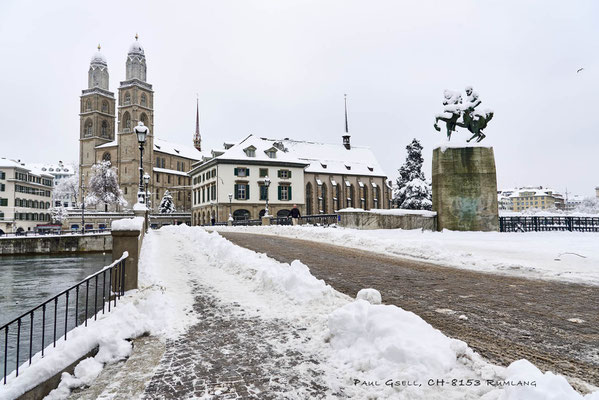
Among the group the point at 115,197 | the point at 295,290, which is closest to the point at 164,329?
the point at 295,290

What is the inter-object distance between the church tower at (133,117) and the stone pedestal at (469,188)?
6822cm

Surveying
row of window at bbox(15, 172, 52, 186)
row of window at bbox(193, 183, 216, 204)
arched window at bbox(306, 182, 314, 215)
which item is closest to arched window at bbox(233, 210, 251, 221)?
row of window at bbox(193, 183, 216, 204)

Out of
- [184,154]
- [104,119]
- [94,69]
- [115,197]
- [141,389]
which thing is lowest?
[141,389]

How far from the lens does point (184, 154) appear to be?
92812mm

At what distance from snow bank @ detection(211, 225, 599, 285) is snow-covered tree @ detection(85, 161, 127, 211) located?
202 feet

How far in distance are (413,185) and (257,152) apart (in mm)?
23499

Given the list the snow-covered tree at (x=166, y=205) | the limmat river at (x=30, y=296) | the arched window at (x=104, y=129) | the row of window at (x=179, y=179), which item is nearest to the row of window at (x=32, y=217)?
the arched window at (x=104, y=129)

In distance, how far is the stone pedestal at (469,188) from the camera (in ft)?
60.9

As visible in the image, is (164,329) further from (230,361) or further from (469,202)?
(469,202)

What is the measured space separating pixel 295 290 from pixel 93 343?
10.7 ft

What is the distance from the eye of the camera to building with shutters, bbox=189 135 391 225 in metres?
51.8

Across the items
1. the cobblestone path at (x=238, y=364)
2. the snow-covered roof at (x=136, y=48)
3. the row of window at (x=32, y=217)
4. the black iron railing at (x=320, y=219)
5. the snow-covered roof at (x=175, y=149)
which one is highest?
the snow-covered roof at (x=136, y=48)

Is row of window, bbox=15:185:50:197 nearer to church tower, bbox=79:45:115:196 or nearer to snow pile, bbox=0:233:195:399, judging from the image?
church tower, bbox=79:45:115:196

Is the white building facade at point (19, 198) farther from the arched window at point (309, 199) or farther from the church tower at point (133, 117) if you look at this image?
the arched window at point (309, 199)
